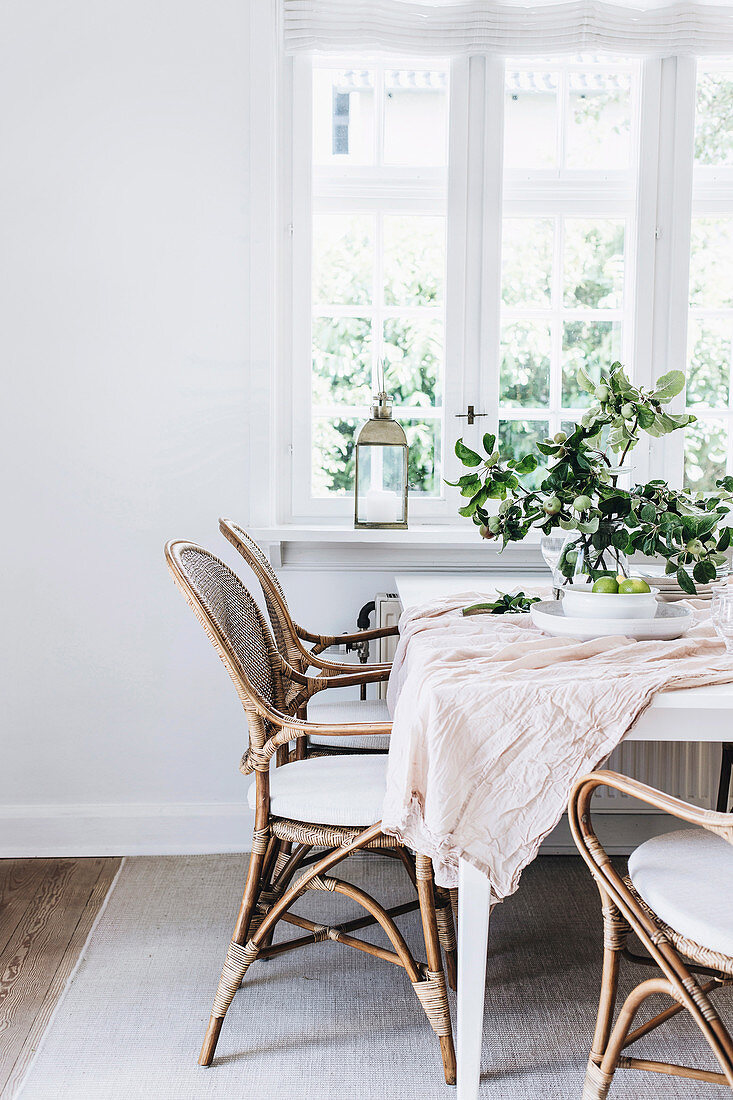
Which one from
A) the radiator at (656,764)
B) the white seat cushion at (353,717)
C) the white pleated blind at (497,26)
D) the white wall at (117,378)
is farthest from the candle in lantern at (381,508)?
the white pleated blind at (497,26)

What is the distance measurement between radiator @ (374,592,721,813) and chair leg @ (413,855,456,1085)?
3.02 feet

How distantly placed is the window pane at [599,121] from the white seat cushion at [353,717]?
1.75 m

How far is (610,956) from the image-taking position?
1.39m

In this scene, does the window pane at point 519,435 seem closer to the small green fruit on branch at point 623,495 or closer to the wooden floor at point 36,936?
the small green fruit on branch at point 623,495

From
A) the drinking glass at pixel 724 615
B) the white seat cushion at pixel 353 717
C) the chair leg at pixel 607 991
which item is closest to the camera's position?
the chair leg at pixel 607 991

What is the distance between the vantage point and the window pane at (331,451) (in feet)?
9.16

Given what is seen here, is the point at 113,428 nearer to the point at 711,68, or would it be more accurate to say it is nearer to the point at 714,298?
the point at 714,298

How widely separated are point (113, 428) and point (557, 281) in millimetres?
1403

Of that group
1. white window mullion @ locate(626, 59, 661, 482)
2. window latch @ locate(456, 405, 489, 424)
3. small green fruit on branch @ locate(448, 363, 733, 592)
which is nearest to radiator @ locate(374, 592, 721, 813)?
window latch @ locate(456, 405, 489, 424)

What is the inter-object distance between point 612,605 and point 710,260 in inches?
61.8

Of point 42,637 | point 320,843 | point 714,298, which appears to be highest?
point 714,298

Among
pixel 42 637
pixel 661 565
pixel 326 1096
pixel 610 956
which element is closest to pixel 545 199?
pixel 661 565

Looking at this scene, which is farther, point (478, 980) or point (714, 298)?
point (714, 298)

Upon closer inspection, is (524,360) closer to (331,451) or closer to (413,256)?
(413,256)
